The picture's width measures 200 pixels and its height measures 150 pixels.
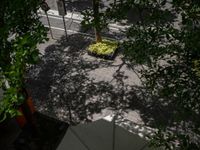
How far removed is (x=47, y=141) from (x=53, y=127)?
0.73 m

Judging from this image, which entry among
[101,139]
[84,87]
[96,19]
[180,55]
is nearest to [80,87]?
Result: [84,87]

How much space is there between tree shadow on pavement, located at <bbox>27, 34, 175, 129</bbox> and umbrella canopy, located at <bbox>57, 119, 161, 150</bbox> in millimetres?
4201

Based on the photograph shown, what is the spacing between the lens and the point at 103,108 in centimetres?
1394

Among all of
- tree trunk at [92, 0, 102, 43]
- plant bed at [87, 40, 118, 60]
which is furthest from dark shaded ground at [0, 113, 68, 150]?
plant bed at [87, 40, 118, 60]

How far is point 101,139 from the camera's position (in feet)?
29.5

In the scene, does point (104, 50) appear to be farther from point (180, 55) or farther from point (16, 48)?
point (16, 48)

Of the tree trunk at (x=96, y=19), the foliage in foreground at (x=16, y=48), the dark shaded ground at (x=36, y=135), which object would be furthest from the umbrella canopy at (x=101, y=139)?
the dark shaded ground at (x=36, y=135)

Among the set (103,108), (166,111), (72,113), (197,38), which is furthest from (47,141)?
(197,38)

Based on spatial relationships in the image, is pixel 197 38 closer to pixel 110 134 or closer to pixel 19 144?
pixel 110 134

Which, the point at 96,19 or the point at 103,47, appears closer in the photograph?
the point at 96,19

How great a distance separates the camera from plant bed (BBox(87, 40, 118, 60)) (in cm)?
1650

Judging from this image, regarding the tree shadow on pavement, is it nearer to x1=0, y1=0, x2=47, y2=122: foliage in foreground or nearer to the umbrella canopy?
the umbrella canopy

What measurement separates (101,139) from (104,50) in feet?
26.9

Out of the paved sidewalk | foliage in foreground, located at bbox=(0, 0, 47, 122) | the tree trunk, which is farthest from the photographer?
the paved sidewalk
